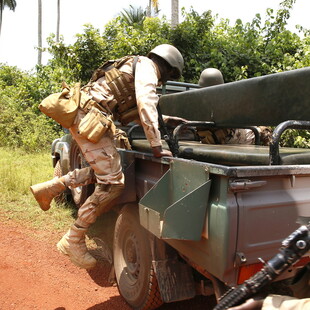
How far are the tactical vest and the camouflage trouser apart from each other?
0.32m

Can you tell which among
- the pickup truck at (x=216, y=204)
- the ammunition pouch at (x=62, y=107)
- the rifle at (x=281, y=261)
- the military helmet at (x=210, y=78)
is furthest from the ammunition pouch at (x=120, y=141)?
the rifle at (x=281, y=261)

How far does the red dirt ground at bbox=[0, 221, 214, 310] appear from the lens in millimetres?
2762

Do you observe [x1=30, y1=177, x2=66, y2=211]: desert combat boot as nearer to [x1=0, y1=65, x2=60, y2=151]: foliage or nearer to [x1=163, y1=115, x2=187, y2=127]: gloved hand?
[x1=163, y1=115, x2=187, y2=127]: gloved hand

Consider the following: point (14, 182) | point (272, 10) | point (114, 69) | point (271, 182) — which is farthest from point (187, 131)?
point (272, 10)

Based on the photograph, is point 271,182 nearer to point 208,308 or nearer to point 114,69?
point 208,308

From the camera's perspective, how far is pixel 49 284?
3055mm

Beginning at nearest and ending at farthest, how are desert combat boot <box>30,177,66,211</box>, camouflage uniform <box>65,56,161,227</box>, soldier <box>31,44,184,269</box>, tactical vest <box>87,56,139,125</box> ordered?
camouflage uniform <box>65,56,161,227</box>
soldier <box>31,44,184,269</box>
tactical vest <box>87,56,139,125</box>
desert combat boot <box>30,177,66,211</box>

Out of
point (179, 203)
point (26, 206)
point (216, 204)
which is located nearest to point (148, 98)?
point (179, 203)

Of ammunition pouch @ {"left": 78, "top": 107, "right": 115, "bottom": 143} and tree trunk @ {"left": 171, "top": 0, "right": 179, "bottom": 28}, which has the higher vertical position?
tree trunk @ {"left": 171, "top": 0, "right": 179, "bottom": 28}

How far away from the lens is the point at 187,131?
4234 millimetres

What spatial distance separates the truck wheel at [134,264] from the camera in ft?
8.11

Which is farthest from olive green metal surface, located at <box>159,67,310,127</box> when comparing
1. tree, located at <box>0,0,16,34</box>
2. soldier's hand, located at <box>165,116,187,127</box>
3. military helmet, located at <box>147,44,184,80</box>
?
tree, located at <box>0,0,16,34</box>

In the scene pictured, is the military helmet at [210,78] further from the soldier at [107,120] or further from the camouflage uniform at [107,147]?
the camouflage uniform at [107,147]

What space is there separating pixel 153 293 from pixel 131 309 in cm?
40
